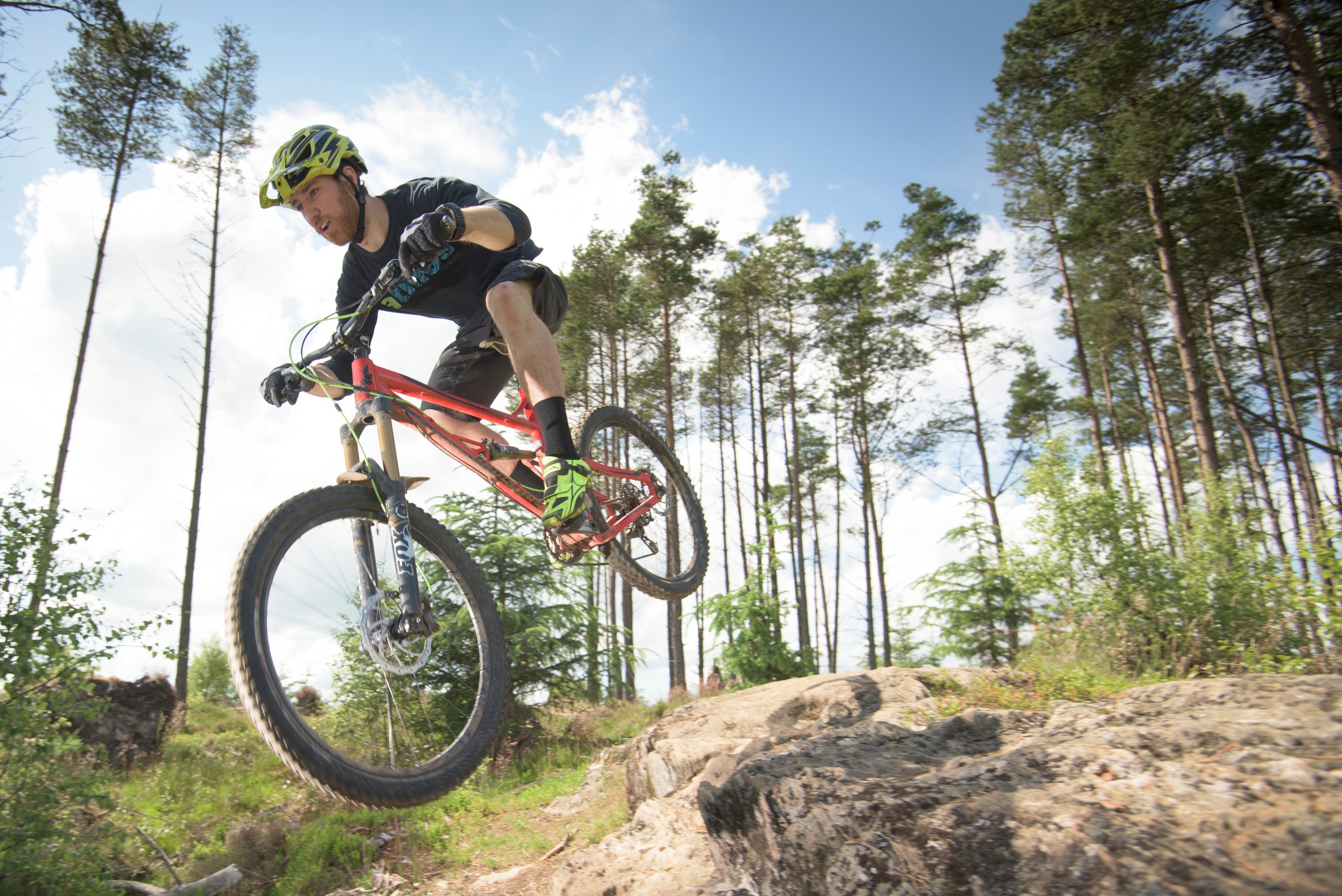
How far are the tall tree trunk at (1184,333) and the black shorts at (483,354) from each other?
10.2 meters

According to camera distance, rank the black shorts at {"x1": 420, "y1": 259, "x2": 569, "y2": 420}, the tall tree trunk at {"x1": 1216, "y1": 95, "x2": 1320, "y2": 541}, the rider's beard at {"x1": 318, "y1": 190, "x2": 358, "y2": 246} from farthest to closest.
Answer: the tall tree trunk at {"x1": 1216, "y1": 95, "x2": 1320, "y2": 541}
the black shorts at {"x1": 420, "y1": 259, "x2": 569, "y2": 420}
the rider's beard at {"x1": 318, "y1": 190, "x2": 358, "y2": 246}

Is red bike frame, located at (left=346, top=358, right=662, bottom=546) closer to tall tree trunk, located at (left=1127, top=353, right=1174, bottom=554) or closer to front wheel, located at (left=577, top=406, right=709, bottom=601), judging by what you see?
front wheel, located at (left=577, top=406, right=709, bottom=601)

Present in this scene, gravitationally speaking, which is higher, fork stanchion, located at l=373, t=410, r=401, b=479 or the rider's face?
the rider's face

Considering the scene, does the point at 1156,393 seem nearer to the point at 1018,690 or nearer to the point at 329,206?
the point at 1018,690

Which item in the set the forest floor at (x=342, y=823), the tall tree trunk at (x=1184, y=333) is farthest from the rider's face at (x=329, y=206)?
the tall tree trunk at (x=1184, y=333)

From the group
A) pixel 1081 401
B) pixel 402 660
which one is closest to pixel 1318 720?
pixel 402 660

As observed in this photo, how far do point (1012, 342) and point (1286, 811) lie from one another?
19.6m

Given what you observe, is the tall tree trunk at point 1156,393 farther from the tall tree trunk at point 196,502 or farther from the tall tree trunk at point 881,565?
the tall tree trunk at point 196,502

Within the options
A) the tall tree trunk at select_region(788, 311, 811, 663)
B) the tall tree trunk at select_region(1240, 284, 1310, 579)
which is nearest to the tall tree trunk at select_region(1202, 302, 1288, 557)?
the tall tree trunk at select_region(1240, 284, 1310, 579)

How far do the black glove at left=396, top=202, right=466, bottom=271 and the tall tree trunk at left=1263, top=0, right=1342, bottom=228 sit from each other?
9158mm

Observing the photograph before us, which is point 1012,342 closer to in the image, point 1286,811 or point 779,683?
point 779,683

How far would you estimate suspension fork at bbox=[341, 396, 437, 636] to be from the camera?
2.25m

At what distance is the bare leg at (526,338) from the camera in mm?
2717

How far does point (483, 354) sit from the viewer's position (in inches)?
129
